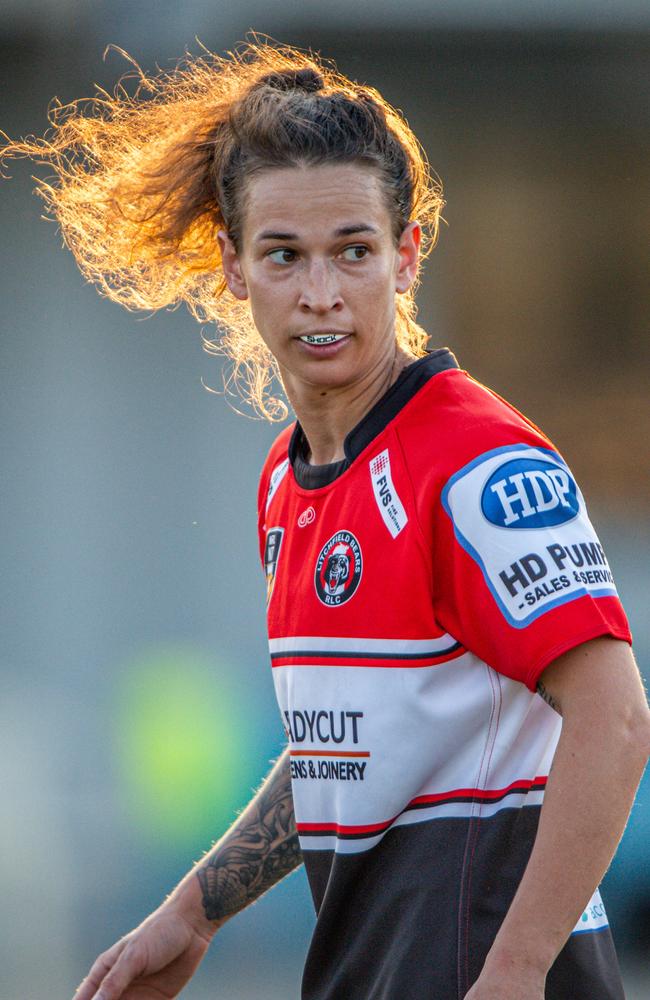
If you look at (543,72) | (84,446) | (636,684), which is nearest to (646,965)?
(84,446)

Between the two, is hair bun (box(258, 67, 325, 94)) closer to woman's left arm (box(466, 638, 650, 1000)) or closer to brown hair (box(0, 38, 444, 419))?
brown hair (box(0, 38, 444, 419))

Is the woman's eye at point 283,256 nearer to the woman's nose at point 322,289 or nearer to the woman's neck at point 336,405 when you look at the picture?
the woman's nose at point 322,289

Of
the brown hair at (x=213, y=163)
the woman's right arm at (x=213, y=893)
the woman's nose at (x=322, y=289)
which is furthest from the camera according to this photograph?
the woman's right arm at (x=213, y=893)

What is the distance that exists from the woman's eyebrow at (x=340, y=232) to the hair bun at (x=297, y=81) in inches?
11.3

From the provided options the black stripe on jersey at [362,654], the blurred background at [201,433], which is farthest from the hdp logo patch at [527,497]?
the blurred background at [201,433]

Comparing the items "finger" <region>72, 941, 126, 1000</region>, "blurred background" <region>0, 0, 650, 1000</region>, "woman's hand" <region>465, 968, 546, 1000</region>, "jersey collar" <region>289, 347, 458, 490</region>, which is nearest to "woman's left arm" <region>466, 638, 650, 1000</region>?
"woman's hand" <region>465, 968, 546, 1000</region>

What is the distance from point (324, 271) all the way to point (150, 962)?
1123 millimetres

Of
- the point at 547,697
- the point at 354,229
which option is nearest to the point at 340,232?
the point at 354,229

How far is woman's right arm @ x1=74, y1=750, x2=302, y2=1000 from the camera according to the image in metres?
2.33

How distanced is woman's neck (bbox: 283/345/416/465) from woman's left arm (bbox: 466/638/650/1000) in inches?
24.9

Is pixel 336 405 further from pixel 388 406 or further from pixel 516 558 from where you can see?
pixel 516 558

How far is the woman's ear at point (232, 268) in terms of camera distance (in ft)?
7.66

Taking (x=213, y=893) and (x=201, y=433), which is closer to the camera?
(x=213, y=893)

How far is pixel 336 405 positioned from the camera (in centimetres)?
220
